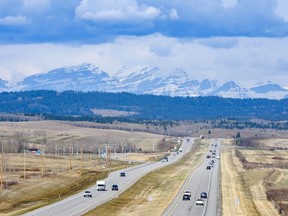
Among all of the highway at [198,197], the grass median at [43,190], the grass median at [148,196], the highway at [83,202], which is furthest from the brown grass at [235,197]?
the grass median at [43,190]

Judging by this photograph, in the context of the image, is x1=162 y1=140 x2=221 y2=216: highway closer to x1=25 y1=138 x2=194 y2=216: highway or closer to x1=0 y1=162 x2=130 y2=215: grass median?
x1=25 y1=138 x2=194 y2=216: highway

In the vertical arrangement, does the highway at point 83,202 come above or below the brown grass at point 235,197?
above

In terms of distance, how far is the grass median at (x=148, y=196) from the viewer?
3792 inches

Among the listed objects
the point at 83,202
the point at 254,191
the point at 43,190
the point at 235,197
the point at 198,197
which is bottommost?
the point at 254,191

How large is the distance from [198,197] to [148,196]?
9484 millimetres

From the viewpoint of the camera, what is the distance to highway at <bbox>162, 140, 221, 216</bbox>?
309 ft

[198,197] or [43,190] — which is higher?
[43,190]

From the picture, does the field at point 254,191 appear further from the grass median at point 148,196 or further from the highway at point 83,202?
the highway at point 83,202

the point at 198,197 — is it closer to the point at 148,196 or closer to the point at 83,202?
the point at 148,196

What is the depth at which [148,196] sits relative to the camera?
122375mm

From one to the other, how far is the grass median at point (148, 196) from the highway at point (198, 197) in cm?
119

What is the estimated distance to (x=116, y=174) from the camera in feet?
567

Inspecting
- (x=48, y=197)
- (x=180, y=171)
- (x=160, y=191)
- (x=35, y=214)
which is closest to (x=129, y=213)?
(x=35, y=214)

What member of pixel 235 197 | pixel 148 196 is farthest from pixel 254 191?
pixel 148 196
